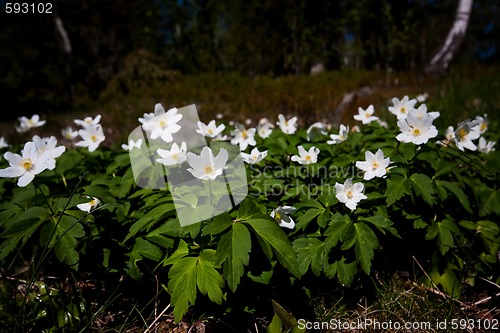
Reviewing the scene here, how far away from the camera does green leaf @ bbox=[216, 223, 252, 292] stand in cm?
140

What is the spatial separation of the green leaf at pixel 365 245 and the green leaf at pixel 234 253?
54 cm

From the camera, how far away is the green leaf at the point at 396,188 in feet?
5.84

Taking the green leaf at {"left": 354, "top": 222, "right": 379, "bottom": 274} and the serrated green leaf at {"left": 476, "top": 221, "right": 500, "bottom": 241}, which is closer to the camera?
the green leaf at {"left": 354, "top": 222, "right": 379, "bottom": 274}

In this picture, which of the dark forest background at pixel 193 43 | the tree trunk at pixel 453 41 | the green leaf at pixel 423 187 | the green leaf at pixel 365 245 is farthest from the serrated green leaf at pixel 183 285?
the dark forest background at pixel 193 43

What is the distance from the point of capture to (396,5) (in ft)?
53.8

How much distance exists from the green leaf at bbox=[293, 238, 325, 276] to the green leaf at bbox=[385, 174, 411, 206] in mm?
428

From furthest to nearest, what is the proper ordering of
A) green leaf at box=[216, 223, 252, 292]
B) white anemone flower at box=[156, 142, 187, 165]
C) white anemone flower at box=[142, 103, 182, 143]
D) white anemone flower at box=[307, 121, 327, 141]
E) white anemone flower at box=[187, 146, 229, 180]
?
white anemone flower at box=[307, 121, 327, 141]
white anemone flower at box=[142, 103, 182, 143]
white anemone flower at box=[156, 142, 187, 165]
white anemone flower at box=[187, 146, 229, 180]
green leaf at box=[216, 223, 252, 292]

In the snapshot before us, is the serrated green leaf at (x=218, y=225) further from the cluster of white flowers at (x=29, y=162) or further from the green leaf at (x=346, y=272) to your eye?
the cluster of white flowers at (x=29, y=162)

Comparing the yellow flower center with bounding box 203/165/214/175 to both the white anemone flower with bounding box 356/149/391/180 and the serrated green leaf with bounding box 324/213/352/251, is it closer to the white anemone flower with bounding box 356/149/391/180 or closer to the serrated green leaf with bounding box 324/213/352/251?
the serrated green leaf with bounding box 324/213/352/251

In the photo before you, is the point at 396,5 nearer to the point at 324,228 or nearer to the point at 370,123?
the point at 370,123

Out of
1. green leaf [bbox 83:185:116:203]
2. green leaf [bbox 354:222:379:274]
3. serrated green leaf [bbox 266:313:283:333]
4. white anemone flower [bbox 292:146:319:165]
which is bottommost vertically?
serrated green leaf [bbox 266:313:283:333]

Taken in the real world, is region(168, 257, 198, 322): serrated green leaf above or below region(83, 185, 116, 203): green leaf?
below

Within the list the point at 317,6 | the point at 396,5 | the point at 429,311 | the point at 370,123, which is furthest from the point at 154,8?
the point at 429,311

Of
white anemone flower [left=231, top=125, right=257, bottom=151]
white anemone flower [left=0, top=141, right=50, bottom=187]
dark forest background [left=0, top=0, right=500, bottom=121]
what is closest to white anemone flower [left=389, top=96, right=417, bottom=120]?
white anemone flower [left=231, top=125, right=257, bottom=151]
